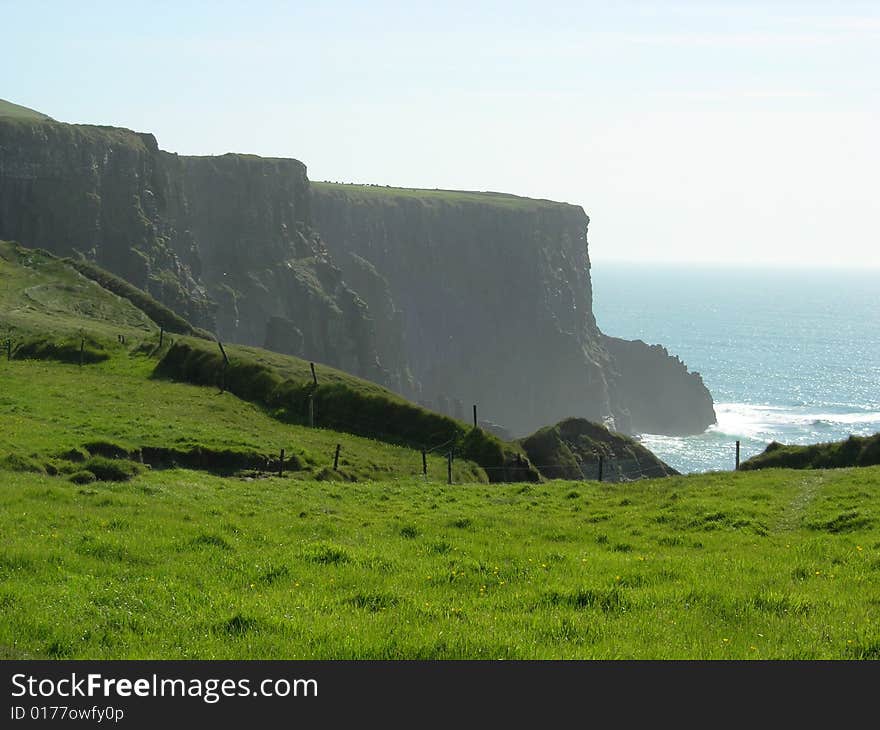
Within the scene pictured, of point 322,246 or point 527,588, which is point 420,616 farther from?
point 322,246

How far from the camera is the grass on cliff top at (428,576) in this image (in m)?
13.3

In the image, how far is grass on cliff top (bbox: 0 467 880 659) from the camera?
13328 millimetres

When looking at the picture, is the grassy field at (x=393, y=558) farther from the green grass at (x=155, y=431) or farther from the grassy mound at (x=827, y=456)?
the grassy mound at (x=827, y=456)

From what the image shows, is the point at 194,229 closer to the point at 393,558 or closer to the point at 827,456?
the point at 827,456

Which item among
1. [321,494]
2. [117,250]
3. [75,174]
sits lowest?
[321,494]

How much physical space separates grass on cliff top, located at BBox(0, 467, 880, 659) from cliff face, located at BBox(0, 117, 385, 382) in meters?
116

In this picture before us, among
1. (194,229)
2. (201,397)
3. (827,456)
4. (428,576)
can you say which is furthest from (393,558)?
(194,229)

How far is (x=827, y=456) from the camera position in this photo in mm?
41312

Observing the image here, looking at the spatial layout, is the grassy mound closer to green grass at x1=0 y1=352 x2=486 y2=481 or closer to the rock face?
green grass at x1=0 y1=352 x2=486 y2=481

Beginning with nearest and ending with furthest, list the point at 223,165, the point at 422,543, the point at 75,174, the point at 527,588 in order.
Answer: the point at 527,588 → the point at 422,543 → the point at 75,174 → the point at 223,165

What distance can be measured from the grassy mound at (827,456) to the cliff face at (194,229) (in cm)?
10854

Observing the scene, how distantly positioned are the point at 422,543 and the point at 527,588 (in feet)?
16.9

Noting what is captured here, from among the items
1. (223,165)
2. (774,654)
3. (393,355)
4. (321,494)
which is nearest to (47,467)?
(321,494)

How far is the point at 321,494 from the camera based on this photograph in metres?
32.1
